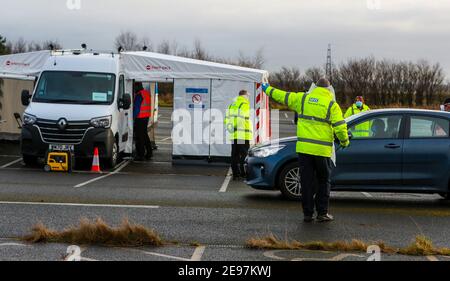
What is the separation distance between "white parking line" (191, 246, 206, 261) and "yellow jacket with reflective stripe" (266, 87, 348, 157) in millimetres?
2488

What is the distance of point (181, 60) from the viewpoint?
1741cm

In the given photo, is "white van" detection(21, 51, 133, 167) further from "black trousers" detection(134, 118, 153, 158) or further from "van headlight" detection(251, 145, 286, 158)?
"van headlight" detection(251, 145, 286, 158)

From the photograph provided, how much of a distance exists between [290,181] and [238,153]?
11.9 ft

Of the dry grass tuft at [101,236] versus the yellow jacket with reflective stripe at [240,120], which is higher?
the yellow jacket with reflective stripe at [240,120]

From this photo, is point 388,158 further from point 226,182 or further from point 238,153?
point 238,153

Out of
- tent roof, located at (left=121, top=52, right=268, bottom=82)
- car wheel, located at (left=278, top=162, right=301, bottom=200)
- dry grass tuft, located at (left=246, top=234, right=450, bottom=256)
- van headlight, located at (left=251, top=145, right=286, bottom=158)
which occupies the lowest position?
dry grass tuft, located at (left=246, top=234, right=450, bottom=256)

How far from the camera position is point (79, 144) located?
15.2m

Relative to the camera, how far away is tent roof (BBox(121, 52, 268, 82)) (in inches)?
677

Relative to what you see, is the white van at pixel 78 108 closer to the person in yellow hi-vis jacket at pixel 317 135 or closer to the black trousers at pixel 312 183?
the person in yellow hi-vis jacket at pixel 317 135

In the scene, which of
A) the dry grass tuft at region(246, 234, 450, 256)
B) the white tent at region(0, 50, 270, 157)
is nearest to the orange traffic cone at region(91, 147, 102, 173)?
the white tent at region(0, 50, 270, 157)

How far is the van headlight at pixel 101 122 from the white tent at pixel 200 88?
2203 mm

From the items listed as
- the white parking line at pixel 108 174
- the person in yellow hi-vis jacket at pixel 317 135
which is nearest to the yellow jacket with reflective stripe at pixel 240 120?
the white parking line at pixel 108 174

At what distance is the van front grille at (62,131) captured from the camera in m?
15.1
